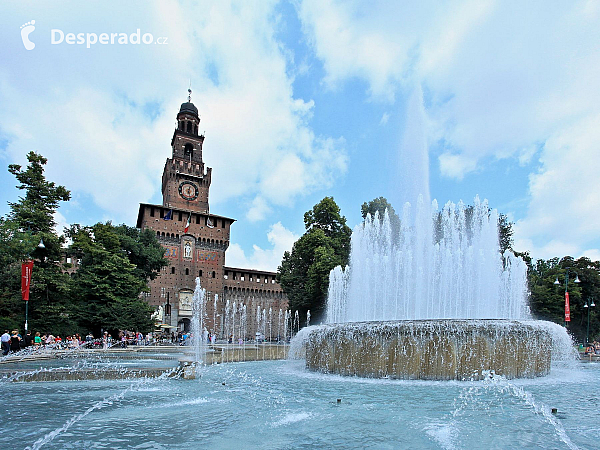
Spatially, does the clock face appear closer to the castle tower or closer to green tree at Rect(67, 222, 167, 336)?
the castle tower

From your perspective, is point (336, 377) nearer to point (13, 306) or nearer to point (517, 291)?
point (517, 291)

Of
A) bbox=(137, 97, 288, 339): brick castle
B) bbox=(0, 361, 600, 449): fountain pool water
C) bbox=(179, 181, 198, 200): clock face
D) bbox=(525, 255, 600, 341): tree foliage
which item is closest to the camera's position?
bbox=(0, 361, 600, 449): fountain pool water

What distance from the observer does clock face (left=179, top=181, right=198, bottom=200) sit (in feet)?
158

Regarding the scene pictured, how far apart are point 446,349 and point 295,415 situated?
4.44 meters

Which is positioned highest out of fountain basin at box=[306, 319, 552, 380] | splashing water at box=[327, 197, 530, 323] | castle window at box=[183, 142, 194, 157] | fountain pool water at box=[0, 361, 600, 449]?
castle window at box=[183, 142, 194, 157]

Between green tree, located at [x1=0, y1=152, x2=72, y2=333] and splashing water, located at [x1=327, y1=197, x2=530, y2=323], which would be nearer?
splashing water, located at [x1=327, y1=197, x2=530, y2=323]

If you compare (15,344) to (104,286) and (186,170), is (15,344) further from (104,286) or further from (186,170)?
(186,170)

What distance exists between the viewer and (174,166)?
158 feet

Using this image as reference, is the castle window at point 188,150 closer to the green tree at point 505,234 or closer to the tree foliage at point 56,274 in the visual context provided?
the tree foliage at point 56,274

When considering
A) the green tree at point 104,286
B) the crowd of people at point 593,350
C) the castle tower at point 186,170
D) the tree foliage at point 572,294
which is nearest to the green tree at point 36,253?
the green tree at point 104,286

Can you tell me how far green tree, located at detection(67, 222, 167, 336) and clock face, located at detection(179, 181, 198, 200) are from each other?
63.0 feet

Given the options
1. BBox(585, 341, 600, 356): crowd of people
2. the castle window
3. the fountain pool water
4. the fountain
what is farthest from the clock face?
the fountain pool water

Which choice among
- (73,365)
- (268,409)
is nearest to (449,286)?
(268,409)

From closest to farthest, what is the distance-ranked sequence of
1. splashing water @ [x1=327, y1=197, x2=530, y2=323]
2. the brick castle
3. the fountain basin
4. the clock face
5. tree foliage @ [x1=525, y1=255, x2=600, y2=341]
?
the fountain basin < splashing water @ [x1=327, y1=197, x2=530, y2=323] < tree foliage @ [x1=525, y1=255, x2=600, y2=341] < the brick castle < the clock face
